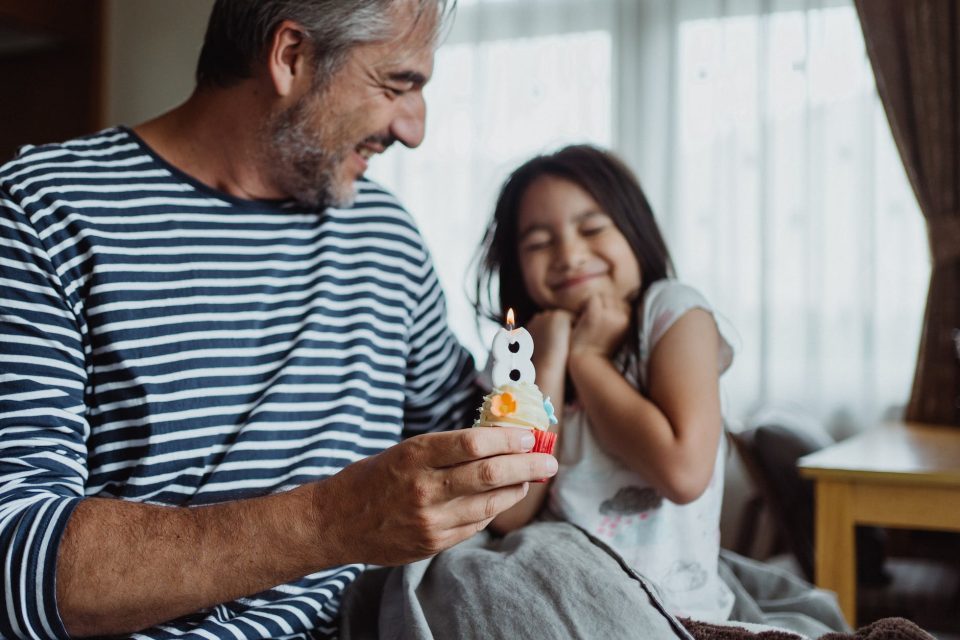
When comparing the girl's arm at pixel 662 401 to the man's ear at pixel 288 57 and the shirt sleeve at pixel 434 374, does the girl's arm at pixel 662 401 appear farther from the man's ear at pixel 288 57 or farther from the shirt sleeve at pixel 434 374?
the man's ear at pixel 288 57

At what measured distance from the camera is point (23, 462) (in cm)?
115

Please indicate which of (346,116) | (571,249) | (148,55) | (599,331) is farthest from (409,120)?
(148,55)

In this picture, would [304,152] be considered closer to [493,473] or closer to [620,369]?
[620,369]

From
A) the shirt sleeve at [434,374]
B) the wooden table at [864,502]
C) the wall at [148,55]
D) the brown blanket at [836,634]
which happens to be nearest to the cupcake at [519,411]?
the brown blanket at [836,634]

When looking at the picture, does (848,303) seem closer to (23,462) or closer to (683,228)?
(683,228)

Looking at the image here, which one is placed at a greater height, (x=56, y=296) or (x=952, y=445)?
Answer: (x=56, y=296)

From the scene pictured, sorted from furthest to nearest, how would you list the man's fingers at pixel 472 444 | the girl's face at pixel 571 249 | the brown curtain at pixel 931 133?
the brown curtain at pixel 931 133 < the girl's face at pixel 571 249 < the man's fingers at pixel 472 444

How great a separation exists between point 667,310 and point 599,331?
12 centimetres

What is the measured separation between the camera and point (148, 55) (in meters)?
4.24

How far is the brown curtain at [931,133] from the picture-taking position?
3.32 m

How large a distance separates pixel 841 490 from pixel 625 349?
0.84 meters

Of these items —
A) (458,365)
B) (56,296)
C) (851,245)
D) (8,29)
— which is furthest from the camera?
(8,29)

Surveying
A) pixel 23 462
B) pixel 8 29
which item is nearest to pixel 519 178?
pixel 23 462

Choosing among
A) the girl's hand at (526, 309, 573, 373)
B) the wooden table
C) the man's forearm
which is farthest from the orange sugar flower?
the wooden table
